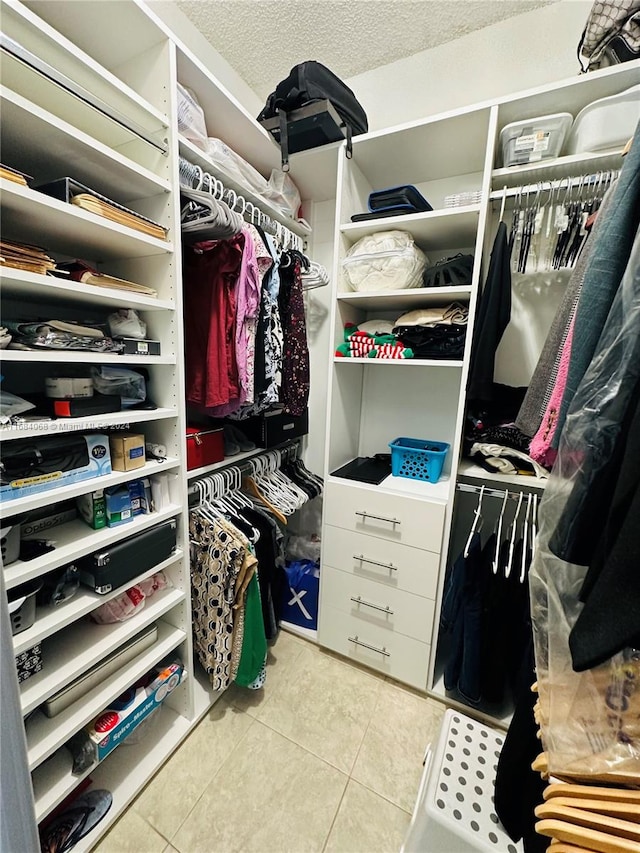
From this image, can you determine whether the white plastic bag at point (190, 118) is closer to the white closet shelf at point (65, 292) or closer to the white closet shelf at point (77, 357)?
the white closet shelf at point (65, 292)

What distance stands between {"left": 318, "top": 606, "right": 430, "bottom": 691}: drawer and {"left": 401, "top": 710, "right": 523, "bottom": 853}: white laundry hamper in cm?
33

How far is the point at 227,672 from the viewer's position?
1326mm

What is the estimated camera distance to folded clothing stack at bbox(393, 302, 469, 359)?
4.50 ft

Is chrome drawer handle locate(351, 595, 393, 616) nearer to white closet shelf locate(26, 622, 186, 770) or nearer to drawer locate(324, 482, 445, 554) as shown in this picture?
drawer locate(324, 482, 445, 554)

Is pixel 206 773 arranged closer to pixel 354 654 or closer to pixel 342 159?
pixel 354 654

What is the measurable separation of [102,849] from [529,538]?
5.61 ft

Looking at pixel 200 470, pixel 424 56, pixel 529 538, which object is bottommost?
pixel 529 538

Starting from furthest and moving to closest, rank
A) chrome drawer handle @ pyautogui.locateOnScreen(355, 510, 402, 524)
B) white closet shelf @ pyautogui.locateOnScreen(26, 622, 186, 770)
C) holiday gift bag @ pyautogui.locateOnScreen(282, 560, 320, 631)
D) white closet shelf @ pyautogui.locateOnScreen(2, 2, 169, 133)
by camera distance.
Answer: holiday gift bag @ pyautogui.locateOnScreen(282, 560, 320, 631) < chrome drawer handle @ pyautogui.locateOnScreen(355, 510, 402, 524) < white closet shelf @ pyautogui.locateOnScreen(26, 622, 186, 770) < white closet shelf @ pyautogui.locateOnScreen(2, 2, 169, 133)

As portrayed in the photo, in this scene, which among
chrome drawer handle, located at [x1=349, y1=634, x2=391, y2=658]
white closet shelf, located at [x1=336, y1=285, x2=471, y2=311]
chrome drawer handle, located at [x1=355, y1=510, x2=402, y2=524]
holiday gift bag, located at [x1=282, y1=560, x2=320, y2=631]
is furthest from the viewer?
holiday gift bag, located at [x1=282, y1=560, x2=320, y2=631]

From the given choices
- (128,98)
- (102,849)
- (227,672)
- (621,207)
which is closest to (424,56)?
(128,98)

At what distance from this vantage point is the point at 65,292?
0.85 m

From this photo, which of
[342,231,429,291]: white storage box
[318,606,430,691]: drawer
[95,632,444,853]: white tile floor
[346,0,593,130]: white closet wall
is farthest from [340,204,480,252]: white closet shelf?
[95,632,444,853]: white tile floor

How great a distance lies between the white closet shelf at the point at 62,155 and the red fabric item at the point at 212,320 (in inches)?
9.4

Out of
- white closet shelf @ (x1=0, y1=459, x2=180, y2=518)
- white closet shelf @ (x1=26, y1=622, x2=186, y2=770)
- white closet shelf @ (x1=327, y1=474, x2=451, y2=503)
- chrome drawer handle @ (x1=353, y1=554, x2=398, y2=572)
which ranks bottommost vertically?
white closet shelf @ (x1=26, y1=622, x2=186, y2=770)
